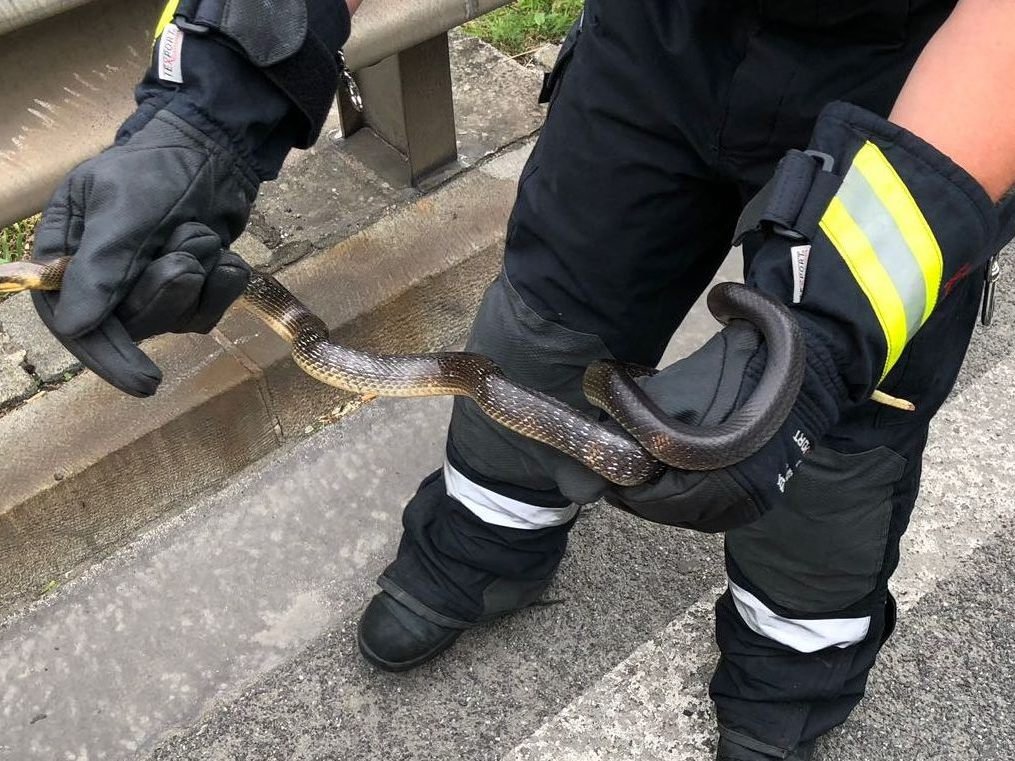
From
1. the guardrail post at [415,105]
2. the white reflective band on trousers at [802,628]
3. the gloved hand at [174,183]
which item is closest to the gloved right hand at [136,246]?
the gloved hand at [174,183]

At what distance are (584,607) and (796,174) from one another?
157 cm

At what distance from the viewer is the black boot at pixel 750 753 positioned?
235 cm

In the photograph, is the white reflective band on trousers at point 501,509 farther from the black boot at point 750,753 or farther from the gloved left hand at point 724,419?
the gloved left hand at point 724,419

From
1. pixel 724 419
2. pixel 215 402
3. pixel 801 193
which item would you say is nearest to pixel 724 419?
pixel 724 419

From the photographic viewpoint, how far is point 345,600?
9.00 ft

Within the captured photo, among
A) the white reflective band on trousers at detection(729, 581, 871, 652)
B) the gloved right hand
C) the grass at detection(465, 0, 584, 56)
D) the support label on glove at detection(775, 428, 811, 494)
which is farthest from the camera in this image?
the grass at detection(465, 0, 584, 56)

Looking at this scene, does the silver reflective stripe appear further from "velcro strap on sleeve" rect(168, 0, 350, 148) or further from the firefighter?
"velcro strap on sleeve" rect(168, 0, 350, 148)

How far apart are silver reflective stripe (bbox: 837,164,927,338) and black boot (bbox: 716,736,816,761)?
1.33 metres

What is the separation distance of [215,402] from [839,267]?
1961 mm

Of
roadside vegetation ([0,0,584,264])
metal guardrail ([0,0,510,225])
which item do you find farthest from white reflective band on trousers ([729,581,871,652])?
roadside vegetation ([0,0,584,264])

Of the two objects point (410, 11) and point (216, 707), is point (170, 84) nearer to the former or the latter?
point (410, 11)

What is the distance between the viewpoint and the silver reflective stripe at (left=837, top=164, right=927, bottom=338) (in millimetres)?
1481

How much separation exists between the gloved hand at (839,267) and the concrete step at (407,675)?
3.66 feet

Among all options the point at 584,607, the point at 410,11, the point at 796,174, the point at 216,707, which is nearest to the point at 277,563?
the point at 216,707
